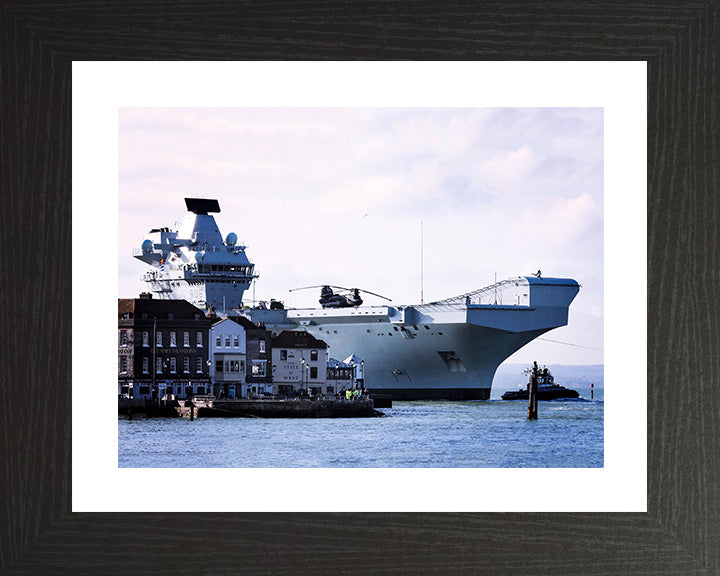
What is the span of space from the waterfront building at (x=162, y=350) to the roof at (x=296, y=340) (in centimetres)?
158

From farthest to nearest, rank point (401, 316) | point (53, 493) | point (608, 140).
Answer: point (401, 316)
point (608, 140)
point (53, 493)

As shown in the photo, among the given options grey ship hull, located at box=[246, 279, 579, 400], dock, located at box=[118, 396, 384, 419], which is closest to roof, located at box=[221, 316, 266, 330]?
grey ship hull, located at box=[246, 279, 579, 400]

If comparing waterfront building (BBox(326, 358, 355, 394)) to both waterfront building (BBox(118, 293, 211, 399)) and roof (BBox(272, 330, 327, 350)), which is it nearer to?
roof (BBox(272, 330, 327, 350))

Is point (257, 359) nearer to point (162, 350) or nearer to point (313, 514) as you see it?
point (162, 350)

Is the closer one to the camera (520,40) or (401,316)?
(520,40)

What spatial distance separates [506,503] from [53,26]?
2.11m

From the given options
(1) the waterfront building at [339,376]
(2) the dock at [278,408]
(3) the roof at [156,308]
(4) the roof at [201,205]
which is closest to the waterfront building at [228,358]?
(2) the dock at [278,408]

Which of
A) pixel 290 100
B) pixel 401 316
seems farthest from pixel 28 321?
pixel 401 316

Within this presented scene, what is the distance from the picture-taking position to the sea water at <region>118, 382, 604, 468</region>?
1836 centimetres

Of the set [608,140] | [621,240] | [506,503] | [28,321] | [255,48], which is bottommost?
[506,503]

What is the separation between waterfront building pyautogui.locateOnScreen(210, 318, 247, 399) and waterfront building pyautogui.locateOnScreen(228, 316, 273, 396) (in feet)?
0.32

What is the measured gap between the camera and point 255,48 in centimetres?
359

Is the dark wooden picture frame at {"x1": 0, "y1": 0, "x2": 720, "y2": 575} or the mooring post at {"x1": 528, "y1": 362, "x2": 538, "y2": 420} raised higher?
the dark wooden picture frame at {"x1": 0, "y1": 0, "x2": 720, "y2": 575}

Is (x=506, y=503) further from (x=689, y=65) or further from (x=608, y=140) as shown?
(x=689, y=65)
